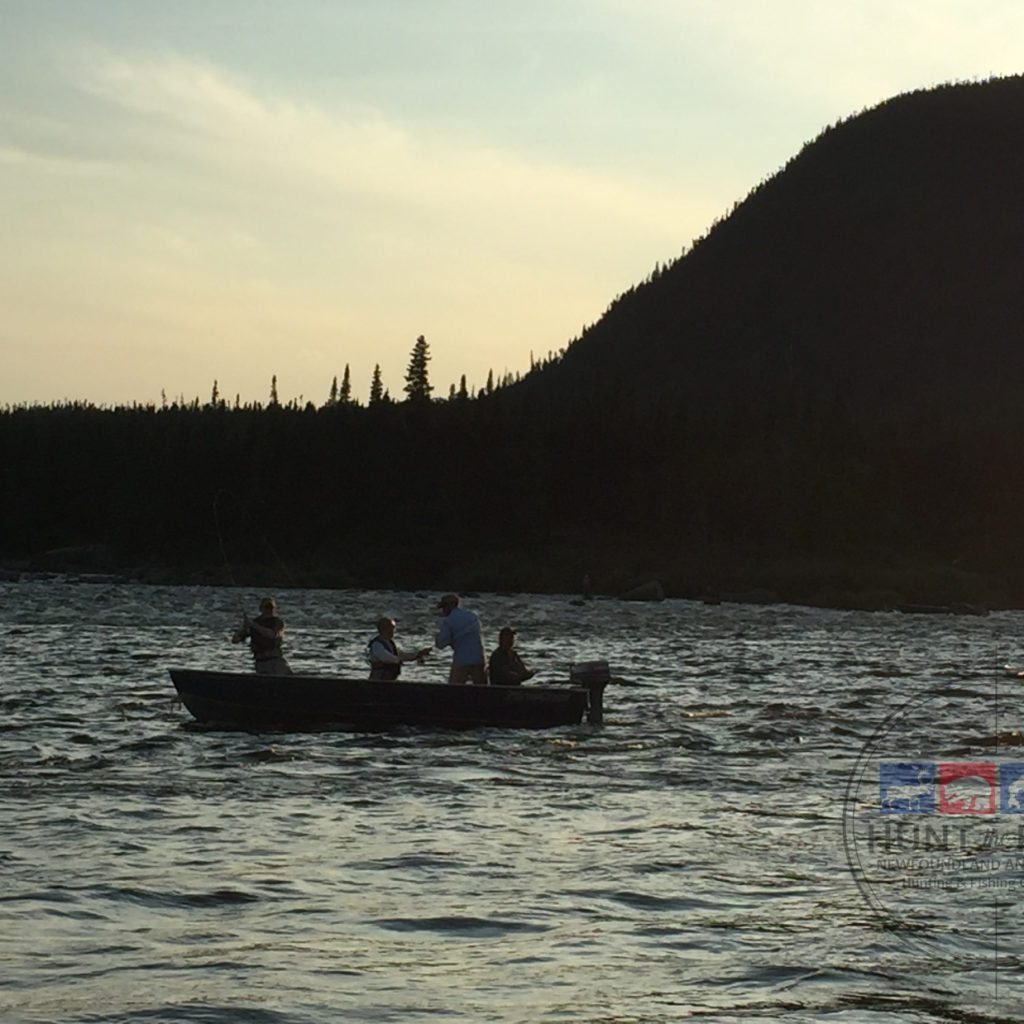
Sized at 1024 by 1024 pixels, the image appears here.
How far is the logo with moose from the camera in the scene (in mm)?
19844

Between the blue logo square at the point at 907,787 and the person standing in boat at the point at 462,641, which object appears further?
the person standing in boat at the point at 462,641

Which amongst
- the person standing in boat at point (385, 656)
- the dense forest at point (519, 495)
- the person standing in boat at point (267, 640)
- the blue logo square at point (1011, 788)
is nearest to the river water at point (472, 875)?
the blue logo square at point (1011, 788)

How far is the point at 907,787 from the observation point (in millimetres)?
21484

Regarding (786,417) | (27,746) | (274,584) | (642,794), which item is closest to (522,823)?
(642,794)

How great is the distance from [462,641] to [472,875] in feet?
39.6

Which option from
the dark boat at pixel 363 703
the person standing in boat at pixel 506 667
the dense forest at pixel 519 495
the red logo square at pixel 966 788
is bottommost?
the red logo square at pixel 966 788

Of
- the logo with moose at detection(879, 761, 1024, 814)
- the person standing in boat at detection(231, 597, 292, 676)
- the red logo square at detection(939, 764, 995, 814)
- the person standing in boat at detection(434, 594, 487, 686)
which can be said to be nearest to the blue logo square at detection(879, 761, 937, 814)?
the logo with moose at detection(879, 761, 1024, 814)

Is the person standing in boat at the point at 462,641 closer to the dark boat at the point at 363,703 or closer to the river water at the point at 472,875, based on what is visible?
the dark boat at the point at 363,703

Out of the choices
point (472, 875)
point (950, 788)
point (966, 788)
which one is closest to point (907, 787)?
point (950, 788)

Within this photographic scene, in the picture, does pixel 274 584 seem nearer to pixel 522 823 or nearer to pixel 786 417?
pixel 786 417

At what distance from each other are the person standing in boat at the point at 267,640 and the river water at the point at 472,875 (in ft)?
5.06

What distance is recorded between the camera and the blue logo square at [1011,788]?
65.7 ft

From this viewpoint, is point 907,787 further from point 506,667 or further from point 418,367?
point 418,367

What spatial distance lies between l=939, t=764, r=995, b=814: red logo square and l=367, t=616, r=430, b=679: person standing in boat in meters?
8.63
